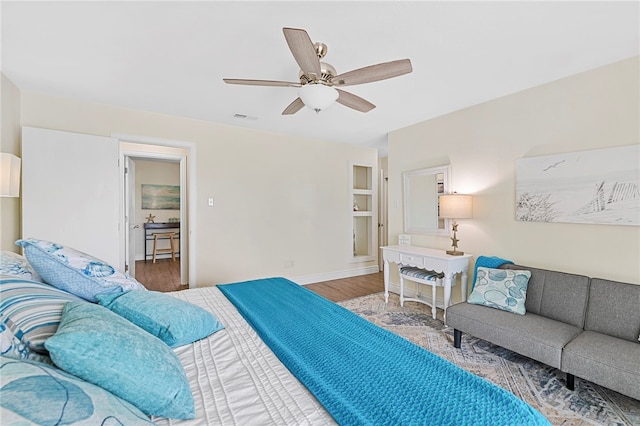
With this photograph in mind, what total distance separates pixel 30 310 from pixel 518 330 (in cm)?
282

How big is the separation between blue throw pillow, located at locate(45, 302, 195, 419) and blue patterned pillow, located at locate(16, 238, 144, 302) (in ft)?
1.30

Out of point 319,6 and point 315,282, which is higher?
point 319,6

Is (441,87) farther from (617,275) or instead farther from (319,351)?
(319,351)

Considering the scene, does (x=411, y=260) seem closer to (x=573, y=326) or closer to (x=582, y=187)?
(x=573, y=326)

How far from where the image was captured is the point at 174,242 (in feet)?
23.5

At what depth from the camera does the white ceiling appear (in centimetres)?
176

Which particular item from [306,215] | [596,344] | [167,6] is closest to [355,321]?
[596,344]

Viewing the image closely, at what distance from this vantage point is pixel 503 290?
256 centimetres

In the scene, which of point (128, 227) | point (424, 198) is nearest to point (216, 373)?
point (424, 198)

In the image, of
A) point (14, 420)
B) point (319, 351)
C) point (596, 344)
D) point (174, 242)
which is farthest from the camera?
point (174, 242)

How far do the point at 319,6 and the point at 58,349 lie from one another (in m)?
1.97

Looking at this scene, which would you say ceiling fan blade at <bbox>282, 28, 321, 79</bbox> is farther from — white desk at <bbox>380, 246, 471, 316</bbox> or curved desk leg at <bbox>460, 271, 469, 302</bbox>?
curved desk leg at <bbox>460, 271, 469, 302</bbox>

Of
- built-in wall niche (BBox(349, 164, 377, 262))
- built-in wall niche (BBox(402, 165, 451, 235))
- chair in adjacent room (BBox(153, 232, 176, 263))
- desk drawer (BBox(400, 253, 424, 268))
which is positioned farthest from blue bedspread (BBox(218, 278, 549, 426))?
chair in adjacent room (BBox(153, 232, 176, 263))

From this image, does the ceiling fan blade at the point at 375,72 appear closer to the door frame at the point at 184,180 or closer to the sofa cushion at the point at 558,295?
the sofa cushion at the point at 558,295
